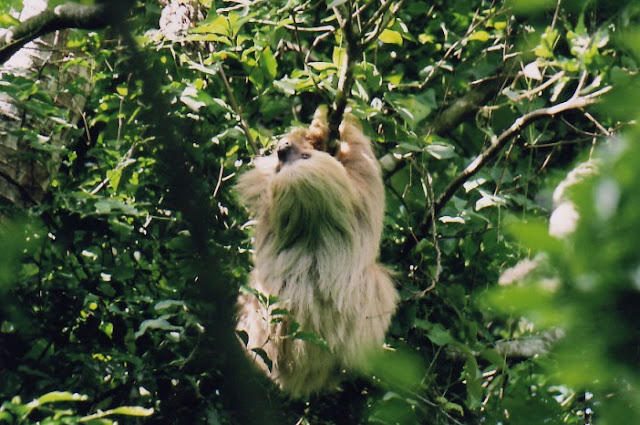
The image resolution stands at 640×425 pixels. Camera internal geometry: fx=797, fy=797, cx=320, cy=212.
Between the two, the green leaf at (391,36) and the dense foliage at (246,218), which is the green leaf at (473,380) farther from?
the green leaf at (391,36)

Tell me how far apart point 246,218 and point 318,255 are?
2.32 ft

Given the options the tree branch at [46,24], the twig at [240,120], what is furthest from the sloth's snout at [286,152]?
the tree branch at [46,24]

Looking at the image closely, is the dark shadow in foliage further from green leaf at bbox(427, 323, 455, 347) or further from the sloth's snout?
the sloth's snout

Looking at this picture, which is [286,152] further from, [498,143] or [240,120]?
[498,143]

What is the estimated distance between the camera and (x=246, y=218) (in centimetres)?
632

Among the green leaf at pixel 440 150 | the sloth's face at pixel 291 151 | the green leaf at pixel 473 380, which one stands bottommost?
the green leaf at pixel 473 380

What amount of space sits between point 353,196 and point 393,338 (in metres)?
1.12

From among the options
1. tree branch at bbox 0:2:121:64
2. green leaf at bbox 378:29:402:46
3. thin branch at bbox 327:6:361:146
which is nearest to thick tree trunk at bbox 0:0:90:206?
tree branch at bbox 0:2:121:64

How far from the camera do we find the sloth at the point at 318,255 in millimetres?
5609

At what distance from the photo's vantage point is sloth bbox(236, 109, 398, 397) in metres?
5.61

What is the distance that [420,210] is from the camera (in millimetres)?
6430

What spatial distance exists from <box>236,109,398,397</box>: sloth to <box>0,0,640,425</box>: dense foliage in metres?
0.20

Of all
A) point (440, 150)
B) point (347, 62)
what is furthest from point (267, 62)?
point (440, 150)

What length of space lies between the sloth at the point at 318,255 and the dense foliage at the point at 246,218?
0.20 meters
